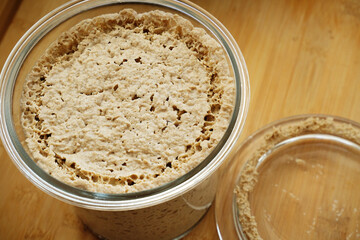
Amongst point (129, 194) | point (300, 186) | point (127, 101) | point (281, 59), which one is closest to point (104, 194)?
point (129, 194)

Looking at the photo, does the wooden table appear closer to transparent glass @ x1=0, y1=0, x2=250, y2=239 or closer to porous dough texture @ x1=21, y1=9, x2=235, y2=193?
transparent glass @ x1=0, y1=0, x2=250, y2=239

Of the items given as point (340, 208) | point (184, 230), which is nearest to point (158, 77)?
point (184, 230)

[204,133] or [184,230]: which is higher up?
[204,133]

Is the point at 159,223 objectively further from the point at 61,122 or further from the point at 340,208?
the point at 340,208

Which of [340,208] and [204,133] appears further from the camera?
[340,208]

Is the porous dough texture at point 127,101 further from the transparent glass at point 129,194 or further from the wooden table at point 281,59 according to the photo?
the wooden table at point 281,59

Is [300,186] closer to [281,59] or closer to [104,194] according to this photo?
[281,59]

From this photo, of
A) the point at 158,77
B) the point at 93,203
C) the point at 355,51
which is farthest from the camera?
the point at 355,51
